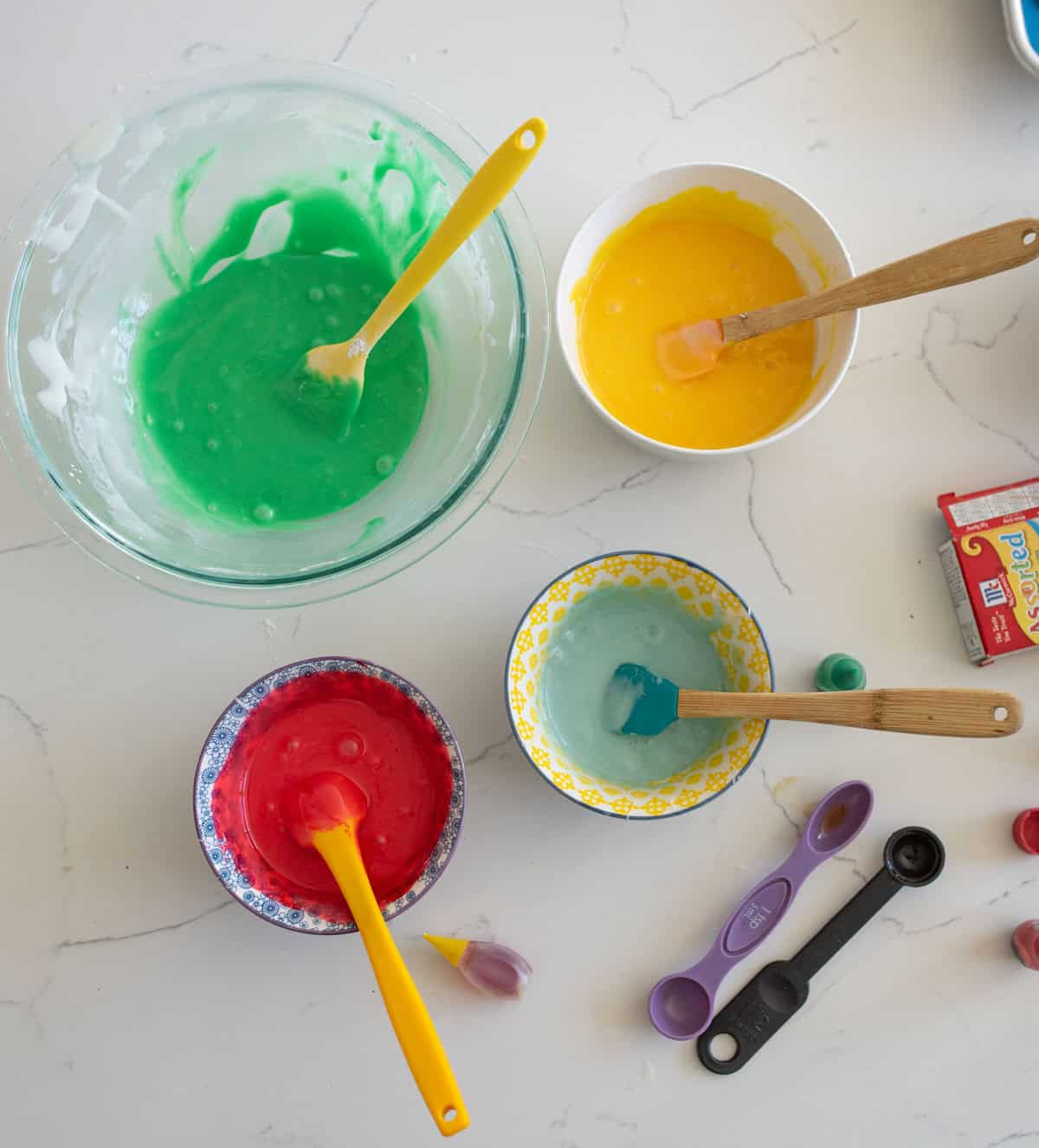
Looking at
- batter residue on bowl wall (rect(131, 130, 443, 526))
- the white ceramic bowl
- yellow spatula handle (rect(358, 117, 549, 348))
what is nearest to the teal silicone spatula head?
the white ceramic bowl

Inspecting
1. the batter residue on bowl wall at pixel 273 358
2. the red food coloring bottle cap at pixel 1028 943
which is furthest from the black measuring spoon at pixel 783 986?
the batter residue on bowl wall at pixel 273 358

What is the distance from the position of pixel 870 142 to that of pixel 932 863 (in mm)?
868

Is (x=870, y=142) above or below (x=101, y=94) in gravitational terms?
above

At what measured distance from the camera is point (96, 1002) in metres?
1.18

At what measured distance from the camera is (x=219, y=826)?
1126 mm

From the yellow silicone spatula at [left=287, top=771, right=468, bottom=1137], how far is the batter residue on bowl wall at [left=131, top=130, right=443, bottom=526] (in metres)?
0.31

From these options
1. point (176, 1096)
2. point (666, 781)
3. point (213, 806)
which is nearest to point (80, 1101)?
point (176, 1096)

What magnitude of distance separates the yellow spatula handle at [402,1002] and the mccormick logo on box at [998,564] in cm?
74

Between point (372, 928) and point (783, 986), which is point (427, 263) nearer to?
point (372, 928)

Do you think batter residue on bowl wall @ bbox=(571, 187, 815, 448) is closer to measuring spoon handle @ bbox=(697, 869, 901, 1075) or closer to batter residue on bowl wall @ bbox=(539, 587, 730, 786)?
batter residue on bowl wall @ bbox=(539, 587, 730, 786)

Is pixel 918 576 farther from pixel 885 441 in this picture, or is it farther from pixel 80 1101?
pixel 80 1101

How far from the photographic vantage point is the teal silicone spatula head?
1.17 metres

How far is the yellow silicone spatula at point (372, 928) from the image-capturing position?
3.22ft

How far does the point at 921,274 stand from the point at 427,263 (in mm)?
493
